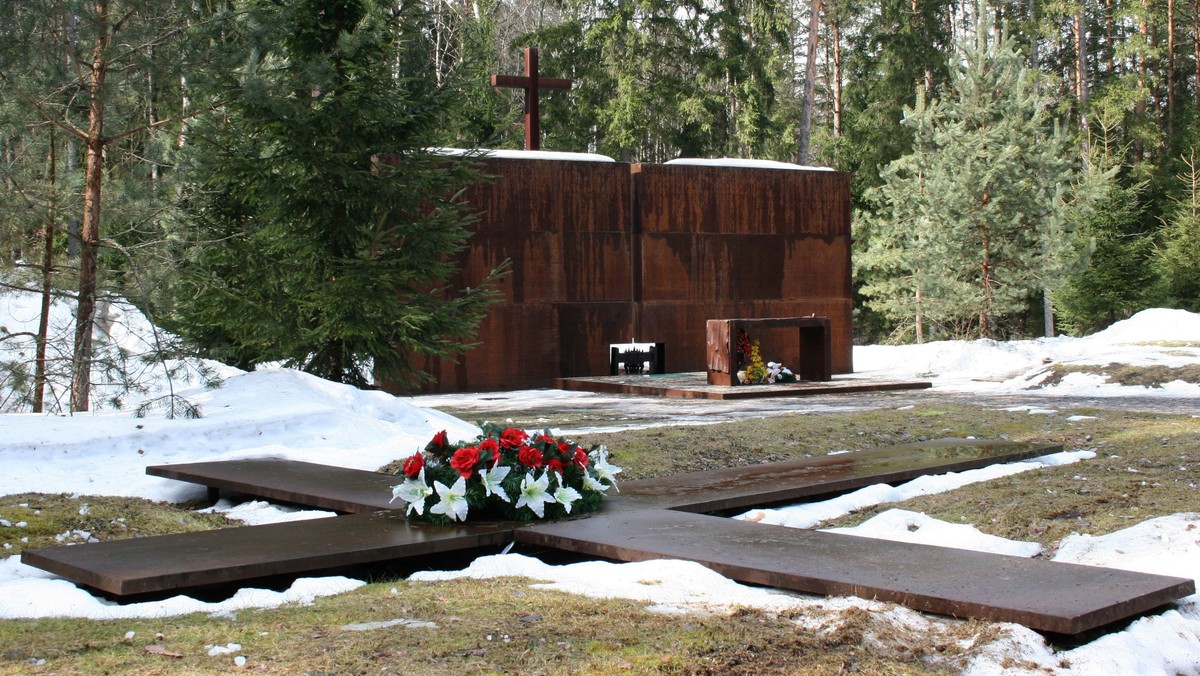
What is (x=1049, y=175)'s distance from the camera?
2566 centimetres

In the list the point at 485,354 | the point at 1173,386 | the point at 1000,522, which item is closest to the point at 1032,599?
the point at 1000,522

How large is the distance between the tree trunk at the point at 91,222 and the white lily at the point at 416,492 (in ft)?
13.9

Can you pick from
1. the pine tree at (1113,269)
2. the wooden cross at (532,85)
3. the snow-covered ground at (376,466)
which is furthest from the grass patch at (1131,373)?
the pine tree at (1113,269)

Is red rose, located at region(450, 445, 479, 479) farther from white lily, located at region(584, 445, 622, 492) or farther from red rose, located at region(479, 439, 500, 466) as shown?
white lily, located at region(584, 445, 622, 492)

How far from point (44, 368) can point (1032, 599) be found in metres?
7.85

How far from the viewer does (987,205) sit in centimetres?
2511

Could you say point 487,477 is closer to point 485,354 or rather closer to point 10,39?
point 10,39

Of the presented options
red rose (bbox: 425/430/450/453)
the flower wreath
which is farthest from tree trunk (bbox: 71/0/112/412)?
the flower wreath

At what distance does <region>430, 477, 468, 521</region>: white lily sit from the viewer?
18.9 feet

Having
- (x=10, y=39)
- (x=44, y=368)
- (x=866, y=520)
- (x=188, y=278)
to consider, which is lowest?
(x=866, y=520)

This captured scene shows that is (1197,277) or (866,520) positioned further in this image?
(1197,277)

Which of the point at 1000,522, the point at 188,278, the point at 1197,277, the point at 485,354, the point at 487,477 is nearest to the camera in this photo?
the point at 487,477

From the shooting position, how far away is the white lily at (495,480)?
5.80m

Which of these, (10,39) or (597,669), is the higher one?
(10,39)
